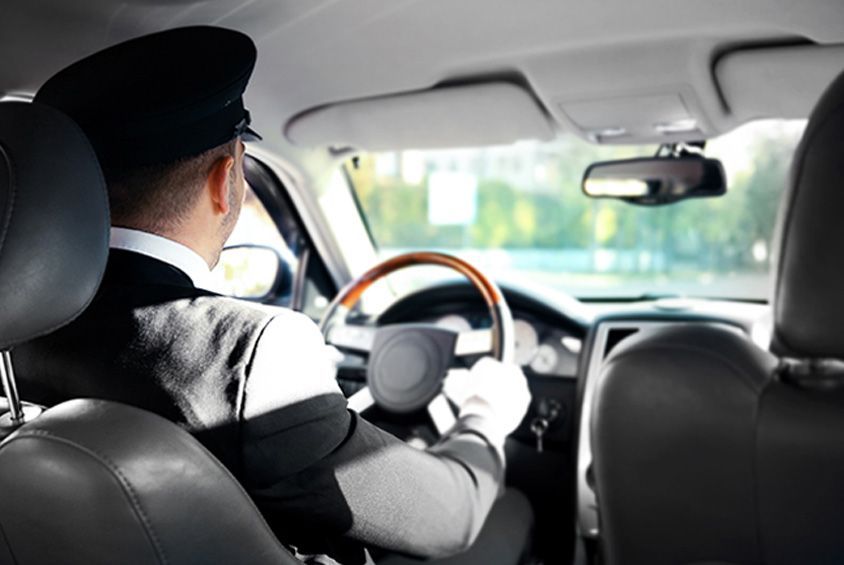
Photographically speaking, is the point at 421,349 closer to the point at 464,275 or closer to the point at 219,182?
the point at 464,275

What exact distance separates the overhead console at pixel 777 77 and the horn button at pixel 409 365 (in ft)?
3.59

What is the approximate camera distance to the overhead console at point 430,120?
2.97 metres

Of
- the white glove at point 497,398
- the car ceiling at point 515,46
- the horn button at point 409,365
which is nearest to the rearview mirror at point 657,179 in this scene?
the car ceiling at point 515,46

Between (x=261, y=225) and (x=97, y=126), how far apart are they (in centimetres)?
206

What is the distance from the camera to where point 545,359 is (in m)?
3.29

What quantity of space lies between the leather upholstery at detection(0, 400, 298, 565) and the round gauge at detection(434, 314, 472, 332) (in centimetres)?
197

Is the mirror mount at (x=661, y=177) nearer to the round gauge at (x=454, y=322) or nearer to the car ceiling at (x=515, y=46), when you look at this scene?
the car ceiling at (x=515, y=46)

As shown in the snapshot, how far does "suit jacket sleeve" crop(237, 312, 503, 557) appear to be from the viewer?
1440 mm

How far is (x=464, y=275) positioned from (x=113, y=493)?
1899 millimetres

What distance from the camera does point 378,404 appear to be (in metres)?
3.04

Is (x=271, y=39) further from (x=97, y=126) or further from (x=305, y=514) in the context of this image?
(x=305, y=514)

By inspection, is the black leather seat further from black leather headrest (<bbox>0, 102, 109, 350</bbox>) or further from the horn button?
the horn button

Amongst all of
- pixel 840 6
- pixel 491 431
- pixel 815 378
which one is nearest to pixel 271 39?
pixel 491 431

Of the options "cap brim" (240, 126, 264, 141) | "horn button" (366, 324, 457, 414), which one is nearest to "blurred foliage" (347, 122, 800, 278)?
"horn button" (366, 324, 457, 414)
